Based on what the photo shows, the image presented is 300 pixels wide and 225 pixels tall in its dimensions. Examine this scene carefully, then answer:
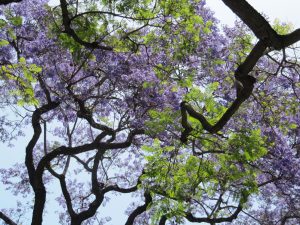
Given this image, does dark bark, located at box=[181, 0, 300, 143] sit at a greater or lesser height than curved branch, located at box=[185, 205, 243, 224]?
lesser

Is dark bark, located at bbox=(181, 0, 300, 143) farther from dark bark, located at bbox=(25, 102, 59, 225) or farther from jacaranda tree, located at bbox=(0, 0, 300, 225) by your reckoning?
dark bark, located at bbox=(25, 102, 59, 225)

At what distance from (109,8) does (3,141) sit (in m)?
6.53

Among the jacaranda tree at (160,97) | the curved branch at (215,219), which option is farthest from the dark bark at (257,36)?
the curved branch at (215,219)

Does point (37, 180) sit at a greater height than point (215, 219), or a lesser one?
lesser

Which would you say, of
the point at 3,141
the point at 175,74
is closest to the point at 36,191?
the point at 3,141

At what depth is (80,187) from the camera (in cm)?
1700

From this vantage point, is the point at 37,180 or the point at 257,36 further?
the point at 37,180

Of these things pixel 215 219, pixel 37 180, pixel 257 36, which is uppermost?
pixel 215 219

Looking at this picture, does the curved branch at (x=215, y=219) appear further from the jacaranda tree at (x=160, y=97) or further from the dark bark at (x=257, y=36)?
the dark bark at (x=257, y=36)

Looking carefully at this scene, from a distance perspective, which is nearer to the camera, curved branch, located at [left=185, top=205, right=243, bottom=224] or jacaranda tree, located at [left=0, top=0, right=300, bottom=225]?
jacaranda tree, located at [left=0, top=0, right=300, bottom=225]

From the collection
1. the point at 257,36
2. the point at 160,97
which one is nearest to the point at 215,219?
the point at 160,97

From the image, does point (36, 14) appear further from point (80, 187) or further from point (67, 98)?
point (80, 187)

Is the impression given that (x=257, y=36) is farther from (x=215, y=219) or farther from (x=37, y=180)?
(x=37, y=180)

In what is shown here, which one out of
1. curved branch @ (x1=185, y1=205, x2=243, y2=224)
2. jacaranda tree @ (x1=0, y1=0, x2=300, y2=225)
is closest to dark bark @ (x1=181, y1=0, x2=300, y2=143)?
jacaranda tree @ (x1=0, y1=0, x2=300, y2=225)
